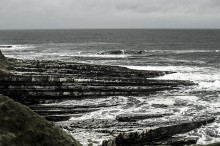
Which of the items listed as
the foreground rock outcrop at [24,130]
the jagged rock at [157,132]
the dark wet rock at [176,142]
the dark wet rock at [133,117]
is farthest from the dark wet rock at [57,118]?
the foreground rock outcrop at [24,130]

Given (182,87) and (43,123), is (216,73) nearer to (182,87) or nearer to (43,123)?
(182,87)

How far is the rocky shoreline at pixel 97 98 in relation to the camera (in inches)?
1019

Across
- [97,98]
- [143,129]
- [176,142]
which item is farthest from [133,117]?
[97,98]

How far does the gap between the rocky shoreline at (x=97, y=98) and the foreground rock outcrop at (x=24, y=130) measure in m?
6.93

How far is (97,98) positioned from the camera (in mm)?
39406

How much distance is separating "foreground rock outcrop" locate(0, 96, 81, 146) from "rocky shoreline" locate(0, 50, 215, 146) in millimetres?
6926

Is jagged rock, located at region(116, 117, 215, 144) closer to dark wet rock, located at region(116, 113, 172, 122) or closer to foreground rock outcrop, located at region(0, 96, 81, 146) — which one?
dark wet rock, located at region(116, 113, 172, 122)

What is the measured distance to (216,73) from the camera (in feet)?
203

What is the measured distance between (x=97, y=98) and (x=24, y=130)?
78.3 feet

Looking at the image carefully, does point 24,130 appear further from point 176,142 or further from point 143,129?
point 176,142

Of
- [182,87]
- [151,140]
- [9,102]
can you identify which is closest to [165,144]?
[151,140]

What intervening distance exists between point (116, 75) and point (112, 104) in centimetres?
1272

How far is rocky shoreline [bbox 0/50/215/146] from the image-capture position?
2589 centimetres

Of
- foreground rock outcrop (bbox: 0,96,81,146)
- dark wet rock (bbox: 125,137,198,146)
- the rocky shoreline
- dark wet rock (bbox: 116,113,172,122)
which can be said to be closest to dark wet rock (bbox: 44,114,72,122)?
the rocky shoreline
